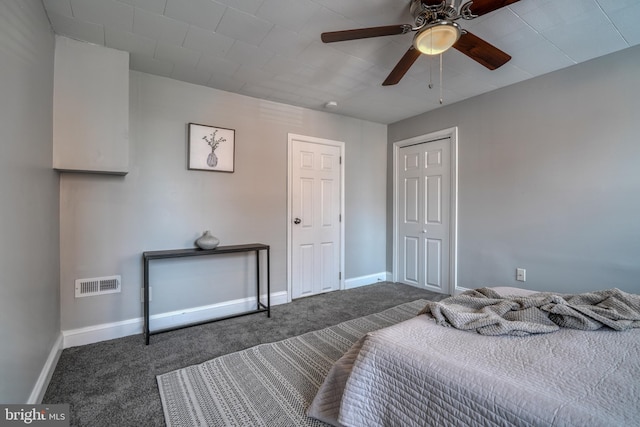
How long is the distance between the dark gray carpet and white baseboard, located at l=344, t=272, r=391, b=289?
453 millimetres

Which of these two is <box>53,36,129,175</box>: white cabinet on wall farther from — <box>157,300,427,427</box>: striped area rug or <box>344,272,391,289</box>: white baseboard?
<box>344,272,391,289</box>: white baseboard

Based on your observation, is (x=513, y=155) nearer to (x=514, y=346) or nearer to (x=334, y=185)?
(x=334, y=185)

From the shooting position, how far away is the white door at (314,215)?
139 inches

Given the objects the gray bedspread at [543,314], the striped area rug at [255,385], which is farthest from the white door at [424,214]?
the gray bedspread at [543,314]

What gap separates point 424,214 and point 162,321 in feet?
10.9

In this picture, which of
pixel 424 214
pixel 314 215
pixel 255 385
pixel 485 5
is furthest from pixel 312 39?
pixel 424 214

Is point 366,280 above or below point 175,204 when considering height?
below

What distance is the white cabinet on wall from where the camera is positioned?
2.11 metres

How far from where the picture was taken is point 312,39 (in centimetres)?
214

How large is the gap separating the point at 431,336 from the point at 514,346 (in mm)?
311

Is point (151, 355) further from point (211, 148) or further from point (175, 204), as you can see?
point (211, 148)

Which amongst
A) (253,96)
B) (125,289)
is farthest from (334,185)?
(125,289)

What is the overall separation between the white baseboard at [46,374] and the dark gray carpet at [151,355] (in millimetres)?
37

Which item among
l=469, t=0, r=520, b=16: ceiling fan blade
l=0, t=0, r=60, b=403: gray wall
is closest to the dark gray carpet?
l=0, t=0, r=60, b=403: gray wall
